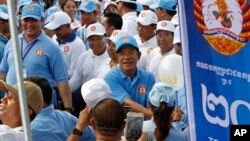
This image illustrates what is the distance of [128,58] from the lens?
261 inches

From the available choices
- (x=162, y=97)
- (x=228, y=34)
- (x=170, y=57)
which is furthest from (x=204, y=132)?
(x=170, y=57)

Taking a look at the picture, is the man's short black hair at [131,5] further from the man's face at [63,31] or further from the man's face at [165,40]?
the man's face at [165,40]

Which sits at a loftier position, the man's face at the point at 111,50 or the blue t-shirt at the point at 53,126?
the man's face at the point at 111,50

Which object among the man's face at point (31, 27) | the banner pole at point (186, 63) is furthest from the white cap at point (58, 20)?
the banner pole at point (186, 63)

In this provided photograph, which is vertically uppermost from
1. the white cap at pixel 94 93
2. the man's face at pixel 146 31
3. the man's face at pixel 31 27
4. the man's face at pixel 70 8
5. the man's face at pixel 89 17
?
the man's face at pixel 70 8

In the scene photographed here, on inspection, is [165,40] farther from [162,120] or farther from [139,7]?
[139,7]

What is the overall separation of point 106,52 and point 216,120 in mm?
Result: 4866

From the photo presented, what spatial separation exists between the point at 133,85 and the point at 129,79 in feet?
0.21

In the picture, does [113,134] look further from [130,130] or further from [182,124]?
[182,124]

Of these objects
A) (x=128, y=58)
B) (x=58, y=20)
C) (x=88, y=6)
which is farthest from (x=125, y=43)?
(x=88, y=6)

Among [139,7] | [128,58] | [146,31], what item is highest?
[139,7]

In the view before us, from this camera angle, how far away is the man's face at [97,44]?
A: 828 cm

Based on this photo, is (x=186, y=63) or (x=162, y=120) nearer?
(x=186, y=63)

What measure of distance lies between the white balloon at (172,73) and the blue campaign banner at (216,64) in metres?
2.51
